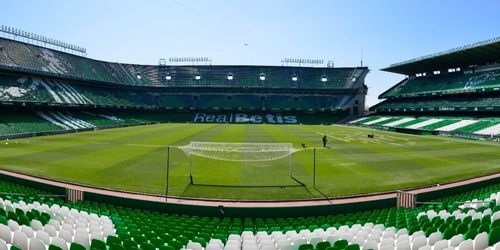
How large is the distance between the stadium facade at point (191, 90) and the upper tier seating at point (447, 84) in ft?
46.6

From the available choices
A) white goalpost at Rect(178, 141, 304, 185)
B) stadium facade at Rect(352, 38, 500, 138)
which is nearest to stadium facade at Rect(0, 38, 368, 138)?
stadium facade at Rect(352, 38, 500, 138)

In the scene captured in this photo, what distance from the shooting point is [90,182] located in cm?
2072

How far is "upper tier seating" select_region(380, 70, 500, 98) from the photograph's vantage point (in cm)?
6579

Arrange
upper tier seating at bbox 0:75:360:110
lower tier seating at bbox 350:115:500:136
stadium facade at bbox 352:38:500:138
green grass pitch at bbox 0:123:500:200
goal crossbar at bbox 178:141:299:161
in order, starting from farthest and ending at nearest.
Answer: upper tier seating at bbox 0:75:360:110 < stadium facade at bbox 352:38:500:138 < lower tier seating at bbox 350:115:500:136 < goal crossbar at bbox 178:141:299:161 < green grass pitch at bbox 0:123:500:200

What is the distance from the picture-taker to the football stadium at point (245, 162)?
942cm

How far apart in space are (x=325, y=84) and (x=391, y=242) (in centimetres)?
10484

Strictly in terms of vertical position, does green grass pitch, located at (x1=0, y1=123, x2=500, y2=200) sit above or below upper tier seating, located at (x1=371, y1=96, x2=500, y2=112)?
below

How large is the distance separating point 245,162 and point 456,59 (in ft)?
215

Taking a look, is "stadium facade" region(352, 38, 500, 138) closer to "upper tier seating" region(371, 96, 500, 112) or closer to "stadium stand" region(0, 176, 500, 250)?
"upper tier seating" region(371, 96, 500, 112)

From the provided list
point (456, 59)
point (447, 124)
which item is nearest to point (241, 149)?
point (447, 124)

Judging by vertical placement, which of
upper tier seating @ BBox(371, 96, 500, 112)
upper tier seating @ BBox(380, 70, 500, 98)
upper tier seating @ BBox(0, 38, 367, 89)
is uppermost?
upper tier seating @ BBox(0, 38, 367, 89)

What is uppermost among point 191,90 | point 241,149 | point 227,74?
point 227,74

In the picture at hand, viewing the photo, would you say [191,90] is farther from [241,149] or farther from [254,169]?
[241,149]

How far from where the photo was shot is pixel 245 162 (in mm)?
29016
